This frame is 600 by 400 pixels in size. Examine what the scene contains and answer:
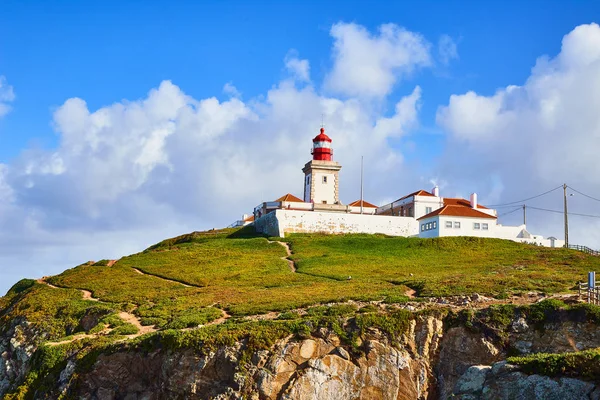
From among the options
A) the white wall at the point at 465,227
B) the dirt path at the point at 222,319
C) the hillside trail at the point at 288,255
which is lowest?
the dirt path at the point at 222,319

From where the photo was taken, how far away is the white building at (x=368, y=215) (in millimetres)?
76875

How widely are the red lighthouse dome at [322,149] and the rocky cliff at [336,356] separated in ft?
212

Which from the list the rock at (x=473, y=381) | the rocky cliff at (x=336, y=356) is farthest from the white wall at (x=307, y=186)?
the rock at (x=473, y=381)

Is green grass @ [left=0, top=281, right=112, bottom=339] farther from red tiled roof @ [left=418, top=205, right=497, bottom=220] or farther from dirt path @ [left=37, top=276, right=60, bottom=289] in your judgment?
red tiled roof @ [left=418, top=205, right=497, bottom=220]

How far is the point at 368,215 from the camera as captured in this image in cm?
8244

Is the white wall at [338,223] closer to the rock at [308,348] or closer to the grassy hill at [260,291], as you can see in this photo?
the grassy hill at [260,291]

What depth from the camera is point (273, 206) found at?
94.6 meters

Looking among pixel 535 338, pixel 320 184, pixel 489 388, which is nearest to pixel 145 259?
pixel 320 184

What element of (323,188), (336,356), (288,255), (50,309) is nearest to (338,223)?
(323,188)

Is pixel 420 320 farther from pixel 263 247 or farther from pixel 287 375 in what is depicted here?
pixel 263 247

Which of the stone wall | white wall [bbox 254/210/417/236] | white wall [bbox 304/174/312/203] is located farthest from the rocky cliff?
white wall [bbox 304/174/312/203]

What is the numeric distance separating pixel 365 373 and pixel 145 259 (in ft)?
140

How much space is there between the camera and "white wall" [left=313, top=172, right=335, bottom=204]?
95.1 meters

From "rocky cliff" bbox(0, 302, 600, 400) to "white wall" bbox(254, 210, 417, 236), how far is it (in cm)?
4733
